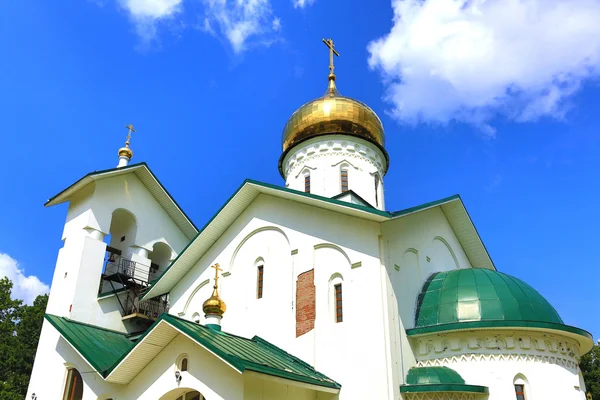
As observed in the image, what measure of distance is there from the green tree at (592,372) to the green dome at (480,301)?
17.7 meters

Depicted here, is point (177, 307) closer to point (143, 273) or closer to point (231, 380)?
point (143, 273)

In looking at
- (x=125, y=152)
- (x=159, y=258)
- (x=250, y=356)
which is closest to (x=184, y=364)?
(x=250, y=356)

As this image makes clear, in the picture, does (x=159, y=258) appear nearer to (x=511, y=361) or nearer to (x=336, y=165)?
(x=336, y=165)

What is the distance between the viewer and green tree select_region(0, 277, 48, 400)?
23.4 meters

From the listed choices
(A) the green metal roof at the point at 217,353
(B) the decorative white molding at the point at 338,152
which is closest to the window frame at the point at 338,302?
(A) the green metal roof at the point at 217,353

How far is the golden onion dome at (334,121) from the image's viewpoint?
16.3 metres

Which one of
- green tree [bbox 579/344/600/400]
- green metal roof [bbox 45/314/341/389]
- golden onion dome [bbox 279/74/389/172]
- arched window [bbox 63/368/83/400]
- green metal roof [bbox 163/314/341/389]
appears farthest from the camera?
green tree [bbox 579/344/600/400]

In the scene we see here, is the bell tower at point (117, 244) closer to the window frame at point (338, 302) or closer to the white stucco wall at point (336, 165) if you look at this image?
the white stucco wall at point (336, 165)

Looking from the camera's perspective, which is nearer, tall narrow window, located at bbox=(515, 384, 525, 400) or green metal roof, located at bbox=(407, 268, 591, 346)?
tall narrow window, located at bbox=(515, 384, 525, 400)

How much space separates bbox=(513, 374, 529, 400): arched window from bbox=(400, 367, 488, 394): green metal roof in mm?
622

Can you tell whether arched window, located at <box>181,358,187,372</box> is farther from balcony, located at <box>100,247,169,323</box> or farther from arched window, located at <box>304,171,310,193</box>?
arched window, located at <box>304,171,310,193</box>

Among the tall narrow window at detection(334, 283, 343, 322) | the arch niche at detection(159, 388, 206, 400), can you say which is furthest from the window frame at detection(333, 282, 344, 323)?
the arch niche at detection(159, 388, 206, 400)

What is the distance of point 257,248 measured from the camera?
42.5ft

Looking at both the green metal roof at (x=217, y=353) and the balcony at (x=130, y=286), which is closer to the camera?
the green metal roof at (x=217, y=353)
